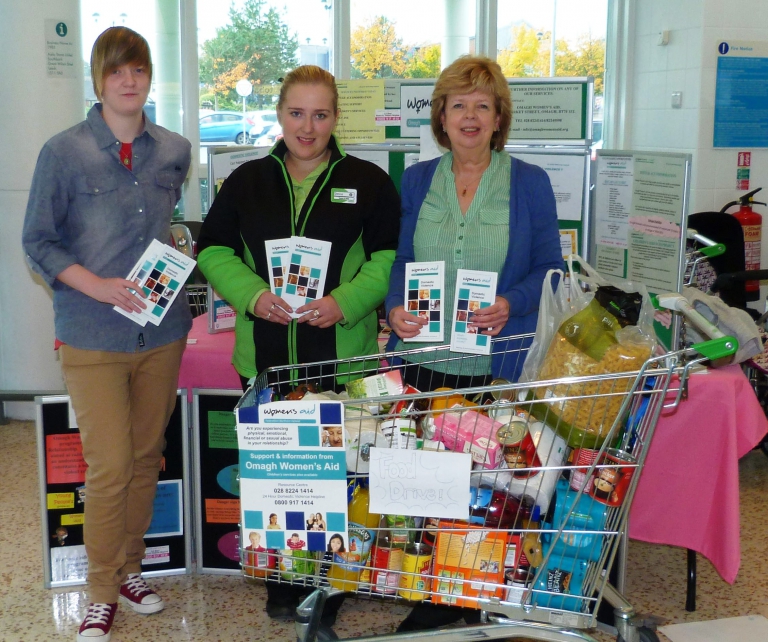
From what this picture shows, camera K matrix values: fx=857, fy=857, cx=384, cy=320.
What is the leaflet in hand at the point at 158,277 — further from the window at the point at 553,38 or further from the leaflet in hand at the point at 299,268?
the window at the point at 553,38

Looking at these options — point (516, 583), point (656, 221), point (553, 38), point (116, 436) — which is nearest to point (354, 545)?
point (516, 583)

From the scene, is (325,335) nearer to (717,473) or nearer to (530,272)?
(530,272)

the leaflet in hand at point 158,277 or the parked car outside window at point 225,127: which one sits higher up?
the parked car outside window at point 225,127

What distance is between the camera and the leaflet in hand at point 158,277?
7.68 ft

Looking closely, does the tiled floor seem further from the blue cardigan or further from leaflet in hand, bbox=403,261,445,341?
leaflet in hand, bbox=403,261,445,341

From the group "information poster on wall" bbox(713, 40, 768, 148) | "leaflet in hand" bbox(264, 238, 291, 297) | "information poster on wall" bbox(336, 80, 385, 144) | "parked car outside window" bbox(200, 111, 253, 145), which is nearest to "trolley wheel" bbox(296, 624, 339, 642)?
"leaflet in hand" bbox(264, 238, 291, 297)

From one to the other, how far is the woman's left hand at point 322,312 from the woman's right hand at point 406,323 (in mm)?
170

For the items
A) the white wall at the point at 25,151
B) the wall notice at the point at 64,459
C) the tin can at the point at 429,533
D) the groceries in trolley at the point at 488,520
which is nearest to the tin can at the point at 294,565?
the groceries in trolley at the point at 488,520

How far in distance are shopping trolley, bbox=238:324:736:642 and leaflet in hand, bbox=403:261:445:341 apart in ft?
1.12

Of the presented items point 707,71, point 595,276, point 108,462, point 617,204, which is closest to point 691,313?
point 595,276

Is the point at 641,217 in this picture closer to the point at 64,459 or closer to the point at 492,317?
the point at 492,317

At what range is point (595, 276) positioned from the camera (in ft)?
6.81

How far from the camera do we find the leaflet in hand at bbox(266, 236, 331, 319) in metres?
2.34

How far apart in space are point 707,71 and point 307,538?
14.8ft
